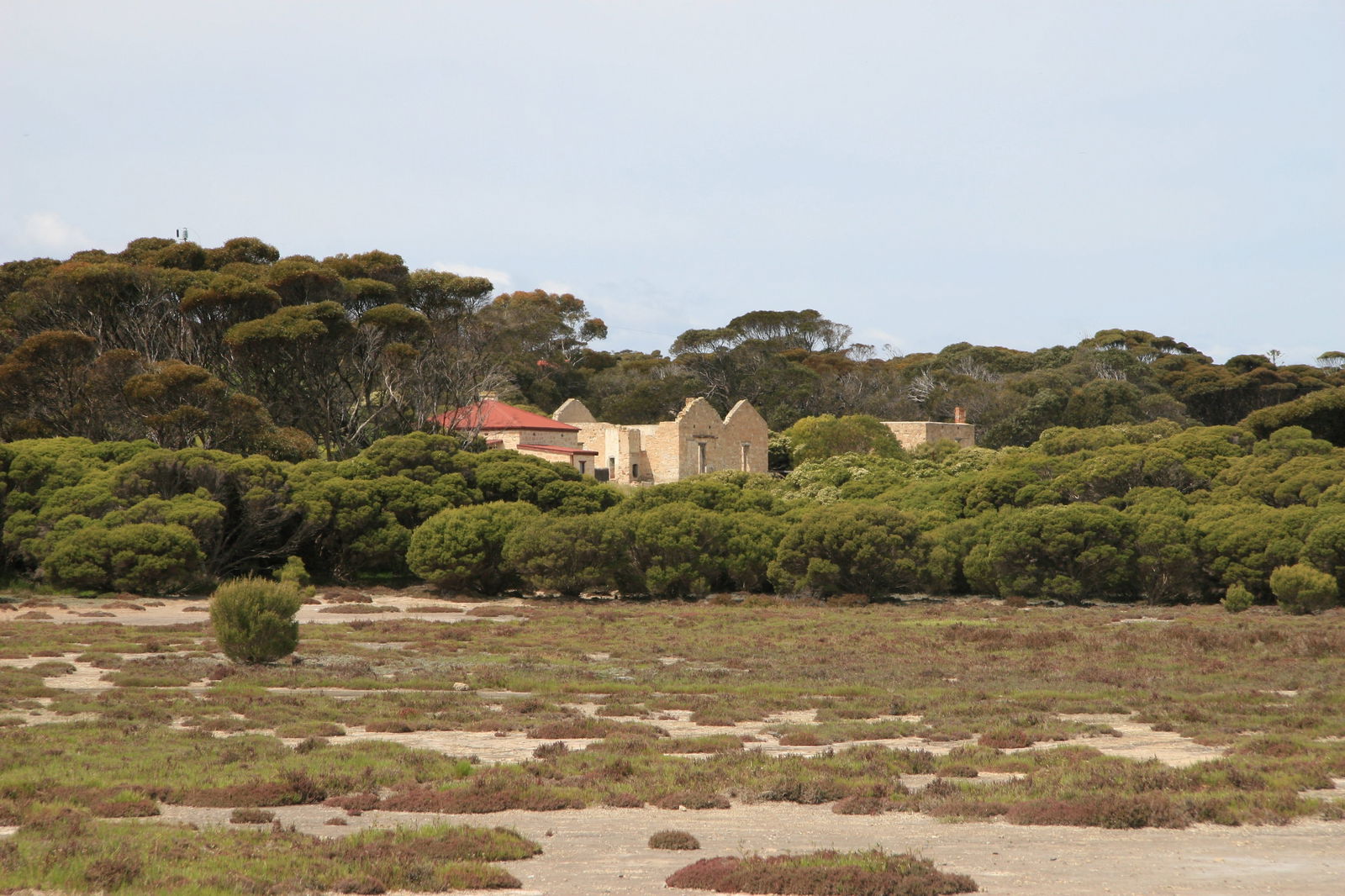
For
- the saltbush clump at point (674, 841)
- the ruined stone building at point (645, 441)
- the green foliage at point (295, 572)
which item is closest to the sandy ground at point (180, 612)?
the green foliage at point (295, 572)

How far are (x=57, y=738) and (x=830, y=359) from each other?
80585 millimetres

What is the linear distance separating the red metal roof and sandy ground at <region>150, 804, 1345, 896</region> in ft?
143

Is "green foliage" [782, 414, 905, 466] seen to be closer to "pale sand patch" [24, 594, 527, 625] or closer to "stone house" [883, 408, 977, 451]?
"stone house" [883, 408, 977, 451]

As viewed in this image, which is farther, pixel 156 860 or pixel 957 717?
pixel 957 717

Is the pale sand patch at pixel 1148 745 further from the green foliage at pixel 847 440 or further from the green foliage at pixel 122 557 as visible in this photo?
the green foliage at pixel 847 440

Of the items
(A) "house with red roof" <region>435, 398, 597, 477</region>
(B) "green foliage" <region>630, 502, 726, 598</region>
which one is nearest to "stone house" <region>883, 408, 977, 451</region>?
(A) "house with red roof" <region>435, 398, 597, 477</region>

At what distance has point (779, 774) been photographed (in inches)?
518

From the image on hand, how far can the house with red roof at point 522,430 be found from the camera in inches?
2206

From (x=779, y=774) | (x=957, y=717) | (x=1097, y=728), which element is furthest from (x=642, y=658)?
(x=779, y=774)

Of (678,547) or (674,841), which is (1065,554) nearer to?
(678,547)

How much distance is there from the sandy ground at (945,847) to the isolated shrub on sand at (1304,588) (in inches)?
915

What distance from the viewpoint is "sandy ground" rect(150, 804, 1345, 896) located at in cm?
883

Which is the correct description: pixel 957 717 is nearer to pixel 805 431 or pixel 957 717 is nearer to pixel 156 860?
pixel 156 860

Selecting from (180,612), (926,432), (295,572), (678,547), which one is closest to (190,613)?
(180,612)
